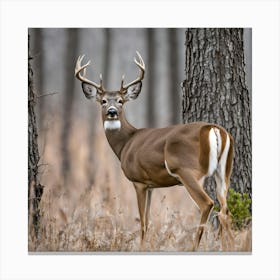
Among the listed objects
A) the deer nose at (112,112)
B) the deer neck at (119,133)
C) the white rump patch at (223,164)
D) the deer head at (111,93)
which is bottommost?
the white rump patch at (223,164)

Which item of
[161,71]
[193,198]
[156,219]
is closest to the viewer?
[193,198]

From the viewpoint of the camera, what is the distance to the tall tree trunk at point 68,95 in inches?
390

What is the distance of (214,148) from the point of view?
9.25 metres

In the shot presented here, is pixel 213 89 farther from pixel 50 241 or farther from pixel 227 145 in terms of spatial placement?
pixel 50 241

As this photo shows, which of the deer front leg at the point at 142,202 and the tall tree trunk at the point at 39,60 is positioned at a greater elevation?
the tall tree trunk at the point at 39,60

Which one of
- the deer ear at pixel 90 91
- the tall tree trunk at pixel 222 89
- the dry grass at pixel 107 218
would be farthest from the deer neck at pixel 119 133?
the tall tree trunk at pixel 222 89

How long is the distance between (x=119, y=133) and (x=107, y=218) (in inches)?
33.3

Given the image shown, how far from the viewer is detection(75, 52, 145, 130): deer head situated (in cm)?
983

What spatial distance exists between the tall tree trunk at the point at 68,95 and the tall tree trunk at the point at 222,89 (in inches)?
45.1

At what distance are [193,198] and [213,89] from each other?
122cm

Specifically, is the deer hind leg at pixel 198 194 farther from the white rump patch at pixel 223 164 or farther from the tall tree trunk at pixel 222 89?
the tall tree trunk at pixel 222 89

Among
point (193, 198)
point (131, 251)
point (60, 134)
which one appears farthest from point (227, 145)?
point (60, 134)

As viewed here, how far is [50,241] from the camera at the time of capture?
963 centimetres

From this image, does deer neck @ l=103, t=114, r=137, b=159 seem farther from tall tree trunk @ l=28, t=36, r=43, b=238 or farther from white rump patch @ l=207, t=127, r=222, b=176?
white rump patch @ l=207, t=127, r=222, b=176
